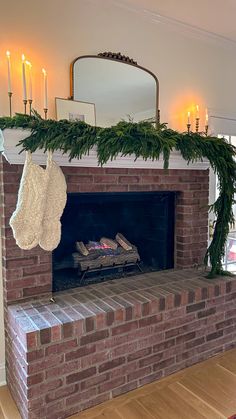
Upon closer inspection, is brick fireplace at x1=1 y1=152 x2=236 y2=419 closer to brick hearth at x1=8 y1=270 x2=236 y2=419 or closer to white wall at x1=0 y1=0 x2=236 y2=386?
brick hearth at x1=8 y1=270 x2=236 y2=419

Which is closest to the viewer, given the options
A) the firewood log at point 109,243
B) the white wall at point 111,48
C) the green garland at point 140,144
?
the green garland at point 140,144

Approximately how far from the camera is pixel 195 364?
7.30ft

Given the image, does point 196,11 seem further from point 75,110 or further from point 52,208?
point 52,208

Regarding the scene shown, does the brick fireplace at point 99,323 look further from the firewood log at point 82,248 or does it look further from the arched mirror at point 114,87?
the arched mirror at point 114,87

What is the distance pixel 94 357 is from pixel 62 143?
1.24 metres

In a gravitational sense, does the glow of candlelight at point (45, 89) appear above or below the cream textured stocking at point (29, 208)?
above

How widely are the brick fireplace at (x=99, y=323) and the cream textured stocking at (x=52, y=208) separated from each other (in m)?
0.16

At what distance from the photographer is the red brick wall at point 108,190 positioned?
1.84 m

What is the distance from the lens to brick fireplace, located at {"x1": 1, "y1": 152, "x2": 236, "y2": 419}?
5.46 ft

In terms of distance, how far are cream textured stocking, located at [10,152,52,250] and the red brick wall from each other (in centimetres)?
14

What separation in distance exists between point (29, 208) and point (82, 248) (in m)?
0.79

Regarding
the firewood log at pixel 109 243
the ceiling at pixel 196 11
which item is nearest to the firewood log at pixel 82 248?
the firewood log at pixel 109 243

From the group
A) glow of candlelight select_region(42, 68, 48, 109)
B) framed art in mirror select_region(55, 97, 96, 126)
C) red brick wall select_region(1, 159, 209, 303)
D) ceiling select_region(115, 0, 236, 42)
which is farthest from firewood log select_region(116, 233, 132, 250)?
ceiling select_region(115, 0, 236, 42)

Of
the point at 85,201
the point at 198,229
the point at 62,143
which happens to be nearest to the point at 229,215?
the point at 198,229
